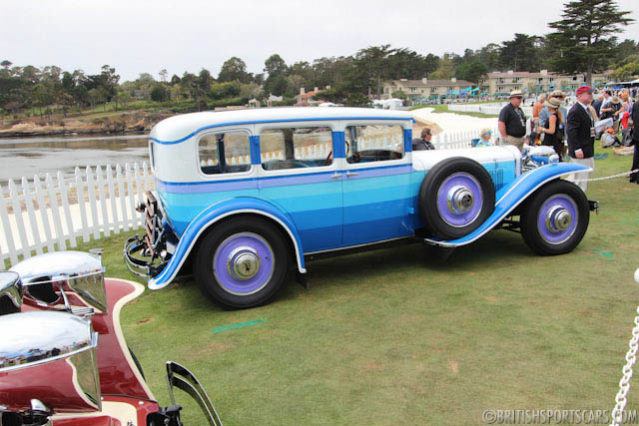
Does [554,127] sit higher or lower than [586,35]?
lower

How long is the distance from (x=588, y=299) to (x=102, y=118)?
92385 mm

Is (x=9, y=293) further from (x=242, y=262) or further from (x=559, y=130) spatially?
(x=559, y=130)

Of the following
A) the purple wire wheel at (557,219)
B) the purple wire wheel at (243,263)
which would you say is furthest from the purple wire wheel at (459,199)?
the purple wire wheel at (243,263)

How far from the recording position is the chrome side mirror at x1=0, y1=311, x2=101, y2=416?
1.45 metres

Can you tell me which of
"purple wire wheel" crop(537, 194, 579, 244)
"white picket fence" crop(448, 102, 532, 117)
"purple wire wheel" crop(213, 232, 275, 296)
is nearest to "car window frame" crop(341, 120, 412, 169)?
"purple wire wheel" crop(213, 232, 275, 296)

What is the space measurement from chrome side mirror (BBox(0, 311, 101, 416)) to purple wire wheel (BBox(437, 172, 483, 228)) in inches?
166

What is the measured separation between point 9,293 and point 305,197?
3.21 meters

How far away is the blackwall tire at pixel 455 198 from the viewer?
515cm

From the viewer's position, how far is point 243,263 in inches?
180

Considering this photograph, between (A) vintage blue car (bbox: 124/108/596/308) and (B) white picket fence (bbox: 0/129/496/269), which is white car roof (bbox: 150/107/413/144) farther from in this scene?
(B) white picket fence (bbox: 0/129/496/269)

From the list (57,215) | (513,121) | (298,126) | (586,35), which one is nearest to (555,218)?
(513,121)

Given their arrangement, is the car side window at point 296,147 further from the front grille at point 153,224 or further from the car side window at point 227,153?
the front grille at point 153,224

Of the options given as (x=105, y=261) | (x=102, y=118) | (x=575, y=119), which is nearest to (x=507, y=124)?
(x=575, y=119)

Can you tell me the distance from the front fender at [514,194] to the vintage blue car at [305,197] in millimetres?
16
